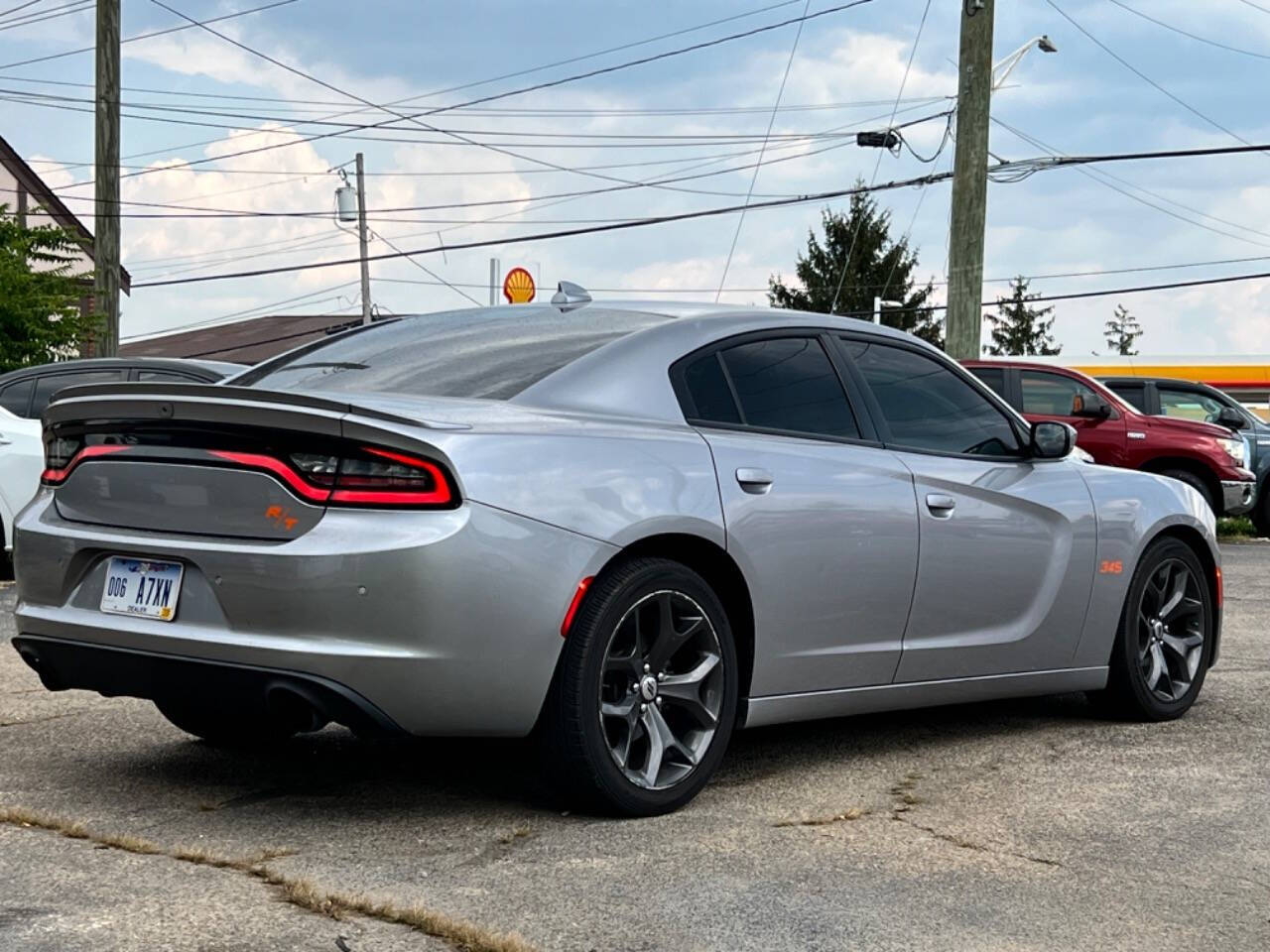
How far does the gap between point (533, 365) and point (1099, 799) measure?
6.97 ft

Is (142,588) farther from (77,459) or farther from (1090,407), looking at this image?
(1090,407)

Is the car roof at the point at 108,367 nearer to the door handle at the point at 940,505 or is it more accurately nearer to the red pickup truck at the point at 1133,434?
the door handle at the point at 940,505

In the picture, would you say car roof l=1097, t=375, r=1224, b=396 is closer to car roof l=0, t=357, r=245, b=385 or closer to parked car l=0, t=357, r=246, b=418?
car roof l=0, t=357, r=245, b=385

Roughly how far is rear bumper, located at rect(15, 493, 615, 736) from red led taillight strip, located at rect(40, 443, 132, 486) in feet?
1.07

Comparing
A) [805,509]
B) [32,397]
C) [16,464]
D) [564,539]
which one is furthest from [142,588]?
Answer: [32,397]

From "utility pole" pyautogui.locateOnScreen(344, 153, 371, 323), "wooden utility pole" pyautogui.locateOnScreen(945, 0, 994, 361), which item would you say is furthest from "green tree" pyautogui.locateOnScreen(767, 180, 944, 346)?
"wooden utility pole" pyautogui.locateOnScreen(945, 0, 994, 361)

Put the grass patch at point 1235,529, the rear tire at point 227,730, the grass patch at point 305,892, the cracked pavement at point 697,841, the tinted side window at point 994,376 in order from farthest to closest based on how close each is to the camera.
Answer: the grass patch at point 1235,529
the tinted side window at point 994,376
the rear tire at point 227,730
the cracked pavement at point 697,841
the grass patch at point 305,892

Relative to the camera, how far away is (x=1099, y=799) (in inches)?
207

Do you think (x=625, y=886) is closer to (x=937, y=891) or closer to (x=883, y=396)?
(x=937, y=891)

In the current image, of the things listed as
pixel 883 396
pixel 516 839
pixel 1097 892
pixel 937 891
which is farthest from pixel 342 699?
pixel 883 396

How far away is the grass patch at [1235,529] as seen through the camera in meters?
19.3

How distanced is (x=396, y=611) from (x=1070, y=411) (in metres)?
13.4

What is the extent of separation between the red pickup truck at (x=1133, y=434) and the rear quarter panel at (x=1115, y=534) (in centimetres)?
1007

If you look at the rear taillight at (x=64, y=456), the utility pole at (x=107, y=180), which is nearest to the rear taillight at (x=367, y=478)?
the rear taillight at (x=64, y=456)
